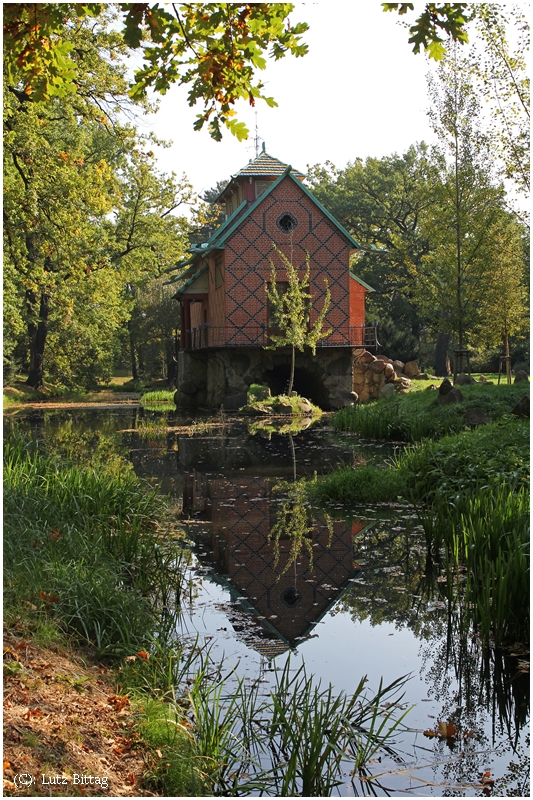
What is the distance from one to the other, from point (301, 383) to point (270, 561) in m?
25.2

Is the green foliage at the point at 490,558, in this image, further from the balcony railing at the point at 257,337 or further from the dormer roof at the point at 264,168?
the dormer roof at the point at 264,168

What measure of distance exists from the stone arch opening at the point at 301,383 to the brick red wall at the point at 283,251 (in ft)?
7.02

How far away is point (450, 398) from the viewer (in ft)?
60.1

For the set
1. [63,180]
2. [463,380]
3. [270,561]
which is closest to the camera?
[270,561]

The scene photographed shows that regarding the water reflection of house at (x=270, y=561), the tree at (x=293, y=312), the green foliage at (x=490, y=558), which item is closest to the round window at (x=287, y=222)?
the tree at (x=293, y=312)

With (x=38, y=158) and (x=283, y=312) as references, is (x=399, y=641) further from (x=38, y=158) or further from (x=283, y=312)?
(x=283, y=312)

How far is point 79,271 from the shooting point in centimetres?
1917

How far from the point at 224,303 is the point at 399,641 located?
23.8m

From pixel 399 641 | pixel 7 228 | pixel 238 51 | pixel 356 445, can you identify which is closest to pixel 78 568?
pixel 399 641

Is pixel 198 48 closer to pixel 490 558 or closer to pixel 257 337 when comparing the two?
pixel 490 558

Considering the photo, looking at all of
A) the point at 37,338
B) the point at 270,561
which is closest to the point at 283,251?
the point at 37,338

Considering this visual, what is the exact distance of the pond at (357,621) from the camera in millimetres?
4453

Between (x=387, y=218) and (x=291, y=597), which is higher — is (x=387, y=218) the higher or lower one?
the higher one

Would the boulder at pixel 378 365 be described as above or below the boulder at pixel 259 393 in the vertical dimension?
above
